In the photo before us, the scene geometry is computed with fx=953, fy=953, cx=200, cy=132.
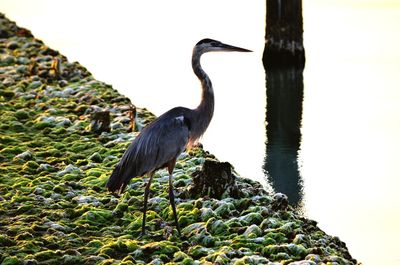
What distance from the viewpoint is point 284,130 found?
18.5 m

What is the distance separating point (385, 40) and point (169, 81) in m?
6.57

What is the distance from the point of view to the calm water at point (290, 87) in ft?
48.0

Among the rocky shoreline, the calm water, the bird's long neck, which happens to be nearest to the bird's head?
the bird's long neck

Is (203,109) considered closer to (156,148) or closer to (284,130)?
(156,148)

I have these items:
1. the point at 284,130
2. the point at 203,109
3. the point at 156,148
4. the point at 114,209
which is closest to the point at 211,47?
the point at 203,109

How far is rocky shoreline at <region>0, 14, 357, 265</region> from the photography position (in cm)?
1009

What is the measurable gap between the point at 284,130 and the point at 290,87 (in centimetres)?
350

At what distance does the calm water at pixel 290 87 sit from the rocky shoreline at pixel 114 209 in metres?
1.93

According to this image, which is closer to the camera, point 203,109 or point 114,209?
point 203,109

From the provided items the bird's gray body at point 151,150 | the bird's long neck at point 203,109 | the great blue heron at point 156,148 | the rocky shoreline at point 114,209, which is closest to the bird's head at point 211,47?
the bird's long neck at point 203,109

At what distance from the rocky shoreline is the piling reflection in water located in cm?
190

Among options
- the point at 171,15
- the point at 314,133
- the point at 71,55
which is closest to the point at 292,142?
the point at 314,133

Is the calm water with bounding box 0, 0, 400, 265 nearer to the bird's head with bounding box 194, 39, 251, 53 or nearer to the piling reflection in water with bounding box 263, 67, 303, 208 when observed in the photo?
the piling reflection in water with bounding box 263, 67, 303, 208

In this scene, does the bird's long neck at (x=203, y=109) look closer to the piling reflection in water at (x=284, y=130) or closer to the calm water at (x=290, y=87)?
the calm water at (x=290, y=87)
